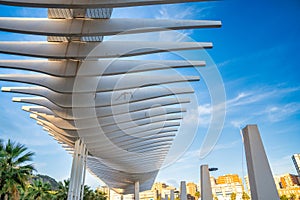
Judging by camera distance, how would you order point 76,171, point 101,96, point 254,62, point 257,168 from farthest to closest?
point 76,171
point 101,96
point 254,62
point 257,168

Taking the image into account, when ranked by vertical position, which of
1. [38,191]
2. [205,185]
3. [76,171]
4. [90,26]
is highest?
[90,26]

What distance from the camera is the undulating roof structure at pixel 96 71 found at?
908 cm

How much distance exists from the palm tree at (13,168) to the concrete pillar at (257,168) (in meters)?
11.8

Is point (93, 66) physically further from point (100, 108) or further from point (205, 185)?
point (205, 185)

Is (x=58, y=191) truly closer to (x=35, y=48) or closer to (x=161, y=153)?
(x=161, y=153)

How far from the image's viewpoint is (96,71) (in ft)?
38.0

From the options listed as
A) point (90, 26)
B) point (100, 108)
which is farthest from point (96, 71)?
point (100, 108)

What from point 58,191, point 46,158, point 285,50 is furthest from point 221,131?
point 46,158

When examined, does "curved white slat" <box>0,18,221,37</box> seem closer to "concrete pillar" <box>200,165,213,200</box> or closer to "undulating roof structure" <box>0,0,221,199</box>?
"undulating roof structure" <box>0,0,221,199</box>

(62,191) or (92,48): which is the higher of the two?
(92,48)

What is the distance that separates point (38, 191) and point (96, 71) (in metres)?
14.1

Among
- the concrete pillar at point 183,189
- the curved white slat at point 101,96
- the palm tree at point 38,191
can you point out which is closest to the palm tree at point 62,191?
the palm tree at point 38,191

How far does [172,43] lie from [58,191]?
66.4 feet

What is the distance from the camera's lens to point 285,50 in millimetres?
9984
